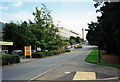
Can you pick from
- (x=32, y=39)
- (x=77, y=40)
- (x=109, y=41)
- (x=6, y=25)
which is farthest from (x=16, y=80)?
(x=77, y=40)

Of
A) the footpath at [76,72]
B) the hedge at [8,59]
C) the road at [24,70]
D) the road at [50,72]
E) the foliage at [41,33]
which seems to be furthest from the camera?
the foliage at [41,33]

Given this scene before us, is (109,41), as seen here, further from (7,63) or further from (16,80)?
(7,63)

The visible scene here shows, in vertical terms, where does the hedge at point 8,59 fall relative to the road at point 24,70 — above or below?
above

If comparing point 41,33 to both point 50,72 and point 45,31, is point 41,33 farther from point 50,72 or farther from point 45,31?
point 50,72

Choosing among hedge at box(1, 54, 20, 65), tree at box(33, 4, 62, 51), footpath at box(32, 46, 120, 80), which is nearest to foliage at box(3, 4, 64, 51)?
tree at box(33, 4, 62, 51)

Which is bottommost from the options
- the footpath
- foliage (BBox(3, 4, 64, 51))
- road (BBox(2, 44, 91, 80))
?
road (BBox(2, 44, 91, 80))

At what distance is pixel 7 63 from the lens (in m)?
15.4

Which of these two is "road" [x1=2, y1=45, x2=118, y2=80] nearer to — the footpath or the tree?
the footpath

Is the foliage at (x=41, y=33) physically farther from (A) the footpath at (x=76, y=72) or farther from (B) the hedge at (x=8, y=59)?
(A) the footpath at (x=76, y=72)

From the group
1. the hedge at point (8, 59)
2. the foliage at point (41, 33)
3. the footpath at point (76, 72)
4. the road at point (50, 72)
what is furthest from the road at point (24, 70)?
the foliage at point (41, 33)

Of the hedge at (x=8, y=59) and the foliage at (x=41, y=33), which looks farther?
the foliage at (x=41, y=33)

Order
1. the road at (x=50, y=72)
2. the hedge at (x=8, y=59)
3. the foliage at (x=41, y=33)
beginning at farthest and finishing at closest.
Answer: the foliage at (x=41, y=33), the hedge at (x=8, y=59), the road at (x=50, y=72)

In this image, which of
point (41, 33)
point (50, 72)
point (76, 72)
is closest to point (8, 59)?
point (50, 72)

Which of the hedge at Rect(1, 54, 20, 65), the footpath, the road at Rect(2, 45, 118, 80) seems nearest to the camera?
the footpath
